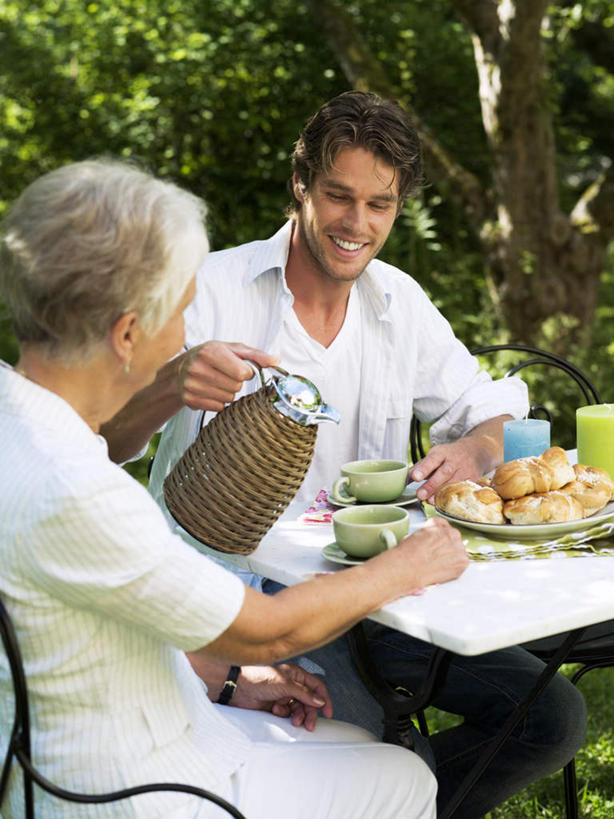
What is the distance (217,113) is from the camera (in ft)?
24.6

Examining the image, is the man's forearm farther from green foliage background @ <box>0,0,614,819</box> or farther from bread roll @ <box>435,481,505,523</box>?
green foliage background @ <box>0,0,614,819</box>

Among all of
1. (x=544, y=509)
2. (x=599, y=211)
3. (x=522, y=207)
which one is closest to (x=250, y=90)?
(x=522, y=207)

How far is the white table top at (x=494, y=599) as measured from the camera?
1.59m

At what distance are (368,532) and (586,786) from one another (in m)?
1.59

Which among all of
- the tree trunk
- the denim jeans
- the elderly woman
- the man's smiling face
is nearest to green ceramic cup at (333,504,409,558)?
the elderly woman

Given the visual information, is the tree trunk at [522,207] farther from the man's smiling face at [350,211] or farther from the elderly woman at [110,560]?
the elderly woman at [110,560]

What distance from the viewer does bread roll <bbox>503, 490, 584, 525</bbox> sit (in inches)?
77.2

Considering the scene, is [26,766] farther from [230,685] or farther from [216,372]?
[216,372]

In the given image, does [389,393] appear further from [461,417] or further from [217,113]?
[217,113]

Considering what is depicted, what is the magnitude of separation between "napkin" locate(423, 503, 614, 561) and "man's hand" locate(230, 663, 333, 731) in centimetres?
39

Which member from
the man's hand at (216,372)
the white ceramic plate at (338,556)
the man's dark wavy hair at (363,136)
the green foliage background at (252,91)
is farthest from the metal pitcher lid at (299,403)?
the green foliage background at (252,91)

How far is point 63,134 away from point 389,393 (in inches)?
231

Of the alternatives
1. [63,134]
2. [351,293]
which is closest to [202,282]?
[351,293]

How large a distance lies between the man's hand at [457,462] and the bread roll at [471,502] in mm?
132
